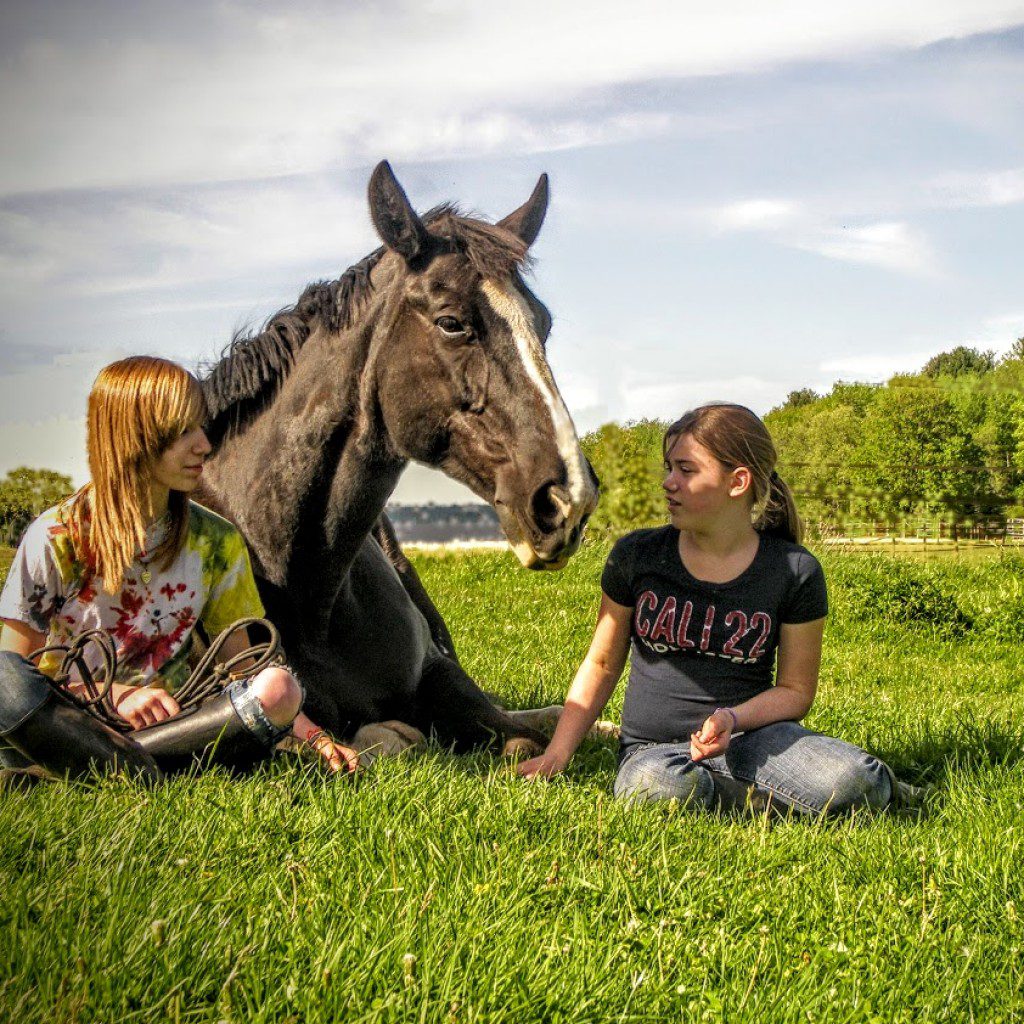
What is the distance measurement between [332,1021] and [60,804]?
1.37 meters

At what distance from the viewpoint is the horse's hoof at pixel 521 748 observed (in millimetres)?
4449

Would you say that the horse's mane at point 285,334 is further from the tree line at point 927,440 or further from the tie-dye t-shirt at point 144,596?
A: the tree line at point 927,440

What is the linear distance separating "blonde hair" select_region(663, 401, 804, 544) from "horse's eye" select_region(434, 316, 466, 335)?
0.89 meters

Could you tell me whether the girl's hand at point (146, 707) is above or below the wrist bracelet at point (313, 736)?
above

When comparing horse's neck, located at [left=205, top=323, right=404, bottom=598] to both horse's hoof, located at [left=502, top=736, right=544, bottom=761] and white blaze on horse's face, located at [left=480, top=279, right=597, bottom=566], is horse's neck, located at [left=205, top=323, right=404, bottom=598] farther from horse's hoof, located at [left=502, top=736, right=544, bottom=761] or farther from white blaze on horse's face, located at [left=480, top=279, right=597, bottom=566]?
horse's hoof, located at [left=502, top=736, right=544, bottom=761]

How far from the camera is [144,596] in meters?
3.65

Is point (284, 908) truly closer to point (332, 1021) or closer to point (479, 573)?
point (332, 1021)

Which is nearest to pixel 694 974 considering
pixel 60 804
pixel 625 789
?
pixel 625 789

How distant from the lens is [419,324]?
13.4 feet

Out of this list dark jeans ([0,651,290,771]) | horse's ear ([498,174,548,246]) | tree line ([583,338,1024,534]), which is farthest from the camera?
tree line ([583,338,1024,534])

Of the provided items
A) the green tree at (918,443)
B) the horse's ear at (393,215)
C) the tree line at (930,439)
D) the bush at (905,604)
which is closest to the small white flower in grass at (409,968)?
the horse's ear at (393,215)

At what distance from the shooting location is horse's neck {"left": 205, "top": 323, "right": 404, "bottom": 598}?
166 inches

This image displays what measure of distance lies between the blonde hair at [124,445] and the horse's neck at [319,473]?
74 centimetres

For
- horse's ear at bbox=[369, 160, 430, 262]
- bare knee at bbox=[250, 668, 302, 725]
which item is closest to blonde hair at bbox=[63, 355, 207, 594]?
bare knee at bbox=[250, 668, 302, 725]
